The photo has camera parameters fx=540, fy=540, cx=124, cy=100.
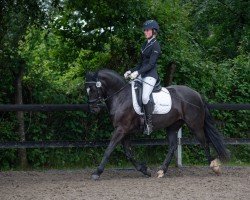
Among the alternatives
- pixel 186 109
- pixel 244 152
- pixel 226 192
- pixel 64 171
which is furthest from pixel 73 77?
pixel 226 192

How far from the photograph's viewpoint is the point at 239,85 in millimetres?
13203

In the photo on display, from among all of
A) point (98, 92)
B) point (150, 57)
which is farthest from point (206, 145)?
point (98, 92)

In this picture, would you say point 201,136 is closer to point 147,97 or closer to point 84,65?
point 147,97

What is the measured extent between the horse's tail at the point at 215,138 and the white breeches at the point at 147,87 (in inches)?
56.7

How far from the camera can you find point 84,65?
13.2 m

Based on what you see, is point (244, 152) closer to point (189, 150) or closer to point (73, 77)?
point (189, 150)

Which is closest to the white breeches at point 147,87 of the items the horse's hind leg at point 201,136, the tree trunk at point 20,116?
the horse's hind leg at point 201,136

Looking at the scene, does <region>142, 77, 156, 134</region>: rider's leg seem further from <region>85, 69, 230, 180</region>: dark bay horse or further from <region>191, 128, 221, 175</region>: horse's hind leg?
<region>191, 128, 221, 175</region>: horse's hind leg

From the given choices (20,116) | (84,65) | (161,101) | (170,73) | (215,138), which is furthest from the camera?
(84,65)

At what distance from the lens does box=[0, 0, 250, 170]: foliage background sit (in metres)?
11.6

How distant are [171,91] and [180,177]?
1.63 m

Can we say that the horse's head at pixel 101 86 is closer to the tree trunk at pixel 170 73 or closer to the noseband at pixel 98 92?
the noseband at pixel 98 92

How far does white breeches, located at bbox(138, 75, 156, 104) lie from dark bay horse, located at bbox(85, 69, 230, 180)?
30 centimetres

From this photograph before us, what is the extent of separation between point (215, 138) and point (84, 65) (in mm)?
4208
